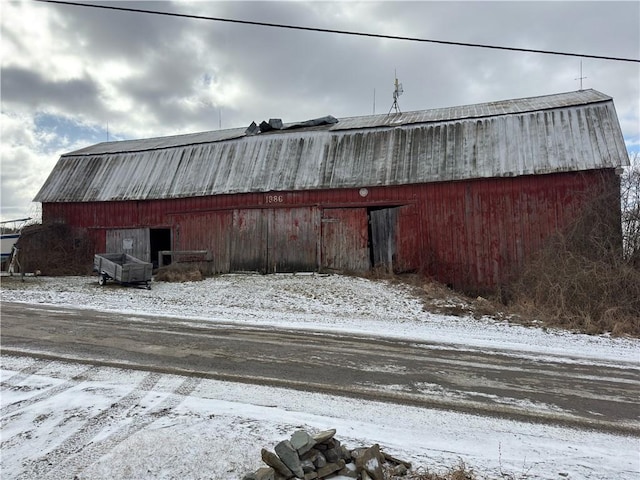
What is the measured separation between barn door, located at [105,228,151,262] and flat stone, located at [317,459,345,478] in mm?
19808

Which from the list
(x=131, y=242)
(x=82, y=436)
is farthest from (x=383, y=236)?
(x=82, y=436)

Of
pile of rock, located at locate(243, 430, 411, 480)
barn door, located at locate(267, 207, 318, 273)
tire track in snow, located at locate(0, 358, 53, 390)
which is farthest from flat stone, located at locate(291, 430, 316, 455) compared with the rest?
barn door, located at locate(267, 207, 318, 273)

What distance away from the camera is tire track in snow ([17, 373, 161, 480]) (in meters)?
3.64

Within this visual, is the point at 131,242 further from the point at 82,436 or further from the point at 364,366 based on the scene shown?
the point at 82,436

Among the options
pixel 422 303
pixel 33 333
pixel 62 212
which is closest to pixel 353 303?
pixel 422 303

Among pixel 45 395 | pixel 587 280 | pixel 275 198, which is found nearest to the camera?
pixel 45 395

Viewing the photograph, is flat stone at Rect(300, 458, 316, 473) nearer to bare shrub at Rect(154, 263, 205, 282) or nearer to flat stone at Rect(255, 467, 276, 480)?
flat stone at Rect(255, 467, 276, 480)

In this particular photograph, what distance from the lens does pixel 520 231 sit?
15.3m

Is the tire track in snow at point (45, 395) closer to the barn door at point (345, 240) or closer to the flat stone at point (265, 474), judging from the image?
the flat stone at point (265, 474)

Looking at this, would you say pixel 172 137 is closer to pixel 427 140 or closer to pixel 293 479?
pixel 427 140

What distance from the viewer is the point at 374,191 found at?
679 inches

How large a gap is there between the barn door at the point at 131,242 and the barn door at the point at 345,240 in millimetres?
9637

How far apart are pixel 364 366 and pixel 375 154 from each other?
43.4ft

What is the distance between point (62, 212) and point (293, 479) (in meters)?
24.2
